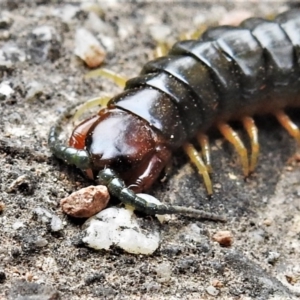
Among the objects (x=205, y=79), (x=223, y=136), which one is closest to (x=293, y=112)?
(x=223, y=136)

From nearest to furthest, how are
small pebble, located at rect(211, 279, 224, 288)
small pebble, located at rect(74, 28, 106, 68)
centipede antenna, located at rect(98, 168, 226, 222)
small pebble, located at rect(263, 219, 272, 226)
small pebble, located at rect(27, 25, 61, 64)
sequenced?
small pebble, located at rect(211, 279, 224, 288) → centipede antenna, located at rect(98, 168, 226, 222) → small pebble, located at rect(263, 219, 272, 226) → small pebble, located at rect(27, 25, 61, 64) → small pebble, located at rect(74, 28, 106, 68)

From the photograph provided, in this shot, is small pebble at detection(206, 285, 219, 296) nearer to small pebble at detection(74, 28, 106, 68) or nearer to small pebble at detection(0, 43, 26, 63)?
small pebble at detection(74, 28, 106, 68)

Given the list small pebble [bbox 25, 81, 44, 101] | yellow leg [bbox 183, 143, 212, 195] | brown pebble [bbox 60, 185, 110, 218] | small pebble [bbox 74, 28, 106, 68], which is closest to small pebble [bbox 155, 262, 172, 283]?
brown pebble [bbox 60, 185, 110, 218]

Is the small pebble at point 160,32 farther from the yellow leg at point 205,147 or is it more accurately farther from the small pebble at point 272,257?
the small pebble at point 272,257

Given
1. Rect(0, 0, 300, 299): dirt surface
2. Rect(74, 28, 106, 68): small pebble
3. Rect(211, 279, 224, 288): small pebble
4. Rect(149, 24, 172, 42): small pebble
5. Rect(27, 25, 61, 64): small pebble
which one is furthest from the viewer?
Rect(149, 24, 172, 42): small pebble

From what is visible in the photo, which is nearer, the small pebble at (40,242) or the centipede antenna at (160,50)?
the small pebble at (40,242)

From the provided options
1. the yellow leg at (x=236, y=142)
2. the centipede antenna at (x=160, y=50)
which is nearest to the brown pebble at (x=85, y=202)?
the yellow leg at (x=236, y=142)

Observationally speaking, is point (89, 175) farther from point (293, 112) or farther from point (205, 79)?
point (293, 112)
